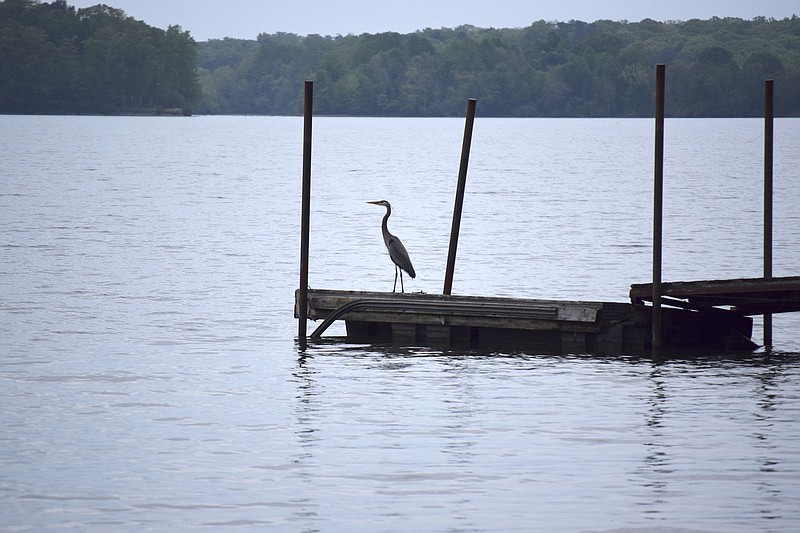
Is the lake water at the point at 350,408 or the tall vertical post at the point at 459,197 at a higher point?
the tall vertical post at the point at 459,197

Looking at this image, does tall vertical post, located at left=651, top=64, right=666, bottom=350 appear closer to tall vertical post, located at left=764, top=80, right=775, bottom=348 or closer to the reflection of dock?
the reflection of dock

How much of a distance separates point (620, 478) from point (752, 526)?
1829 millimetres

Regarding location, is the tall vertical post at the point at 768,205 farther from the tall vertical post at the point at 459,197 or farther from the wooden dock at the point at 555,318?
the tall vertical post at the point at 459,197

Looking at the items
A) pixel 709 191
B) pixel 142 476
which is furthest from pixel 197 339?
pixel 709 191

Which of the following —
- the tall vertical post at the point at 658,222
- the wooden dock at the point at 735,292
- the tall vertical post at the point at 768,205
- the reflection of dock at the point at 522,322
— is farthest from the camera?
the tall vertical post at the point at 768,205

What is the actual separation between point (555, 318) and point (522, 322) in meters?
0.48

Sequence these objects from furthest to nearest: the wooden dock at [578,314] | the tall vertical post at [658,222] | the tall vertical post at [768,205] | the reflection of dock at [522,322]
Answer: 1. the tall vertical post at [768,205]
2. the reflection of dock at [522,322]
3. the wooden dock at [578,314]
4. the tall vertical post at [658,222]

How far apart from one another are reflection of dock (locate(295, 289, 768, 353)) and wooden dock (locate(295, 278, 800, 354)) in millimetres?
14

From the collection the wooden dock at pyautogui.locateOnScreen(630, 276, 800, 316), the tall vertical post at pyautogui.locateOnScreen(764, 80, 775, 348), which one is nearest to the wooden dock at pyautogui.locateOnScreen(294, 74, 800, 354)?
the wooden dock at pyautogui.locateOnScreen(630, 276, 800, 316)

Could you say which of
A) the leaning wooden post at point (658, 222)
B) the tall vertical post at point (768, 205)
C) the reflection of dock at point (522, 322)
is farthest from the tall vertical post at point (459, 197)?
the tall vertical post at point (768, 205)

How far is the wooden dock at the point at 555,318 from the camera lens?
19703mm

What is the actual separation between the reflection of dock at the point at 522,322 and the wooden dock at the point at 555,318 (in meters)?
0.01

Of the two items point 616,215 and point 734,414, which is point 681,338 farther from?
point 616,215

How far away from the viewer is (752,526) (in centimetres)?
1177
